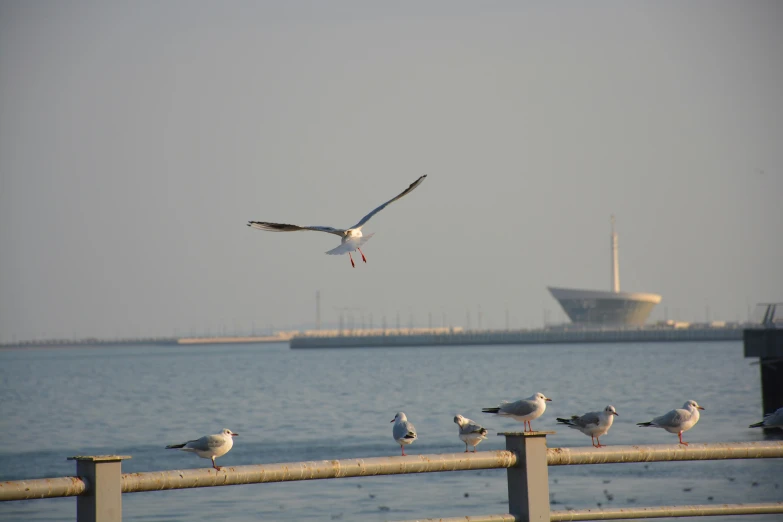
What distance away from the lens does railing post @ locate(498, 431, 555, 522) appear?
21.8 ft

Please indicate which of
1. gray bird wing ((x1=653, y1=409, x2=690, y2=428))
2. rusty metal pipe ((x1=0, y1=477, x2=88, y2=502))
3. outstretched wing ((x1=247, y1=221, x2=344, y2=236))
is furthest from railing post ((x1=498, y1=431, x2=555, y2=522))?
gray bird wing ((x1=653, y1=409, x2=690, y2=428))

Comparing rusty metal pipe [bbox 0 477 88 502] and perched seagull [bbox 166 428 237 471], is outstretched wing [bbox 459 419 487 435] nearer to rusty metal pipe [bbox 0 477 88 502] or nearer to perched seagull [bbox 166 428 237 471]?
perched seagull [bbox 166 428 237 471]

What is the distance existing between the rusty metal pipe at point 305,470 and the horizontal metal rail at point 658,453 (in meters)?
0.33

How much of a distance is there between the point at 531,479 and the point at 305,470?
1.41 meters

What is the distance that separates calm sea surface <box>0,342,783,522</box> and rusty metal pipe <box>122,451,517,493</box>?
11229 millimetres

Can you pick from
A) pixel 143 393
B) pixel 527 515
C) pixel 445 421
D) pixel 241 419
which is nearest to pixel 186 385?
pixel 143 393

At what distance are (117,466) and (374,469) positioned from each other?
1449mm

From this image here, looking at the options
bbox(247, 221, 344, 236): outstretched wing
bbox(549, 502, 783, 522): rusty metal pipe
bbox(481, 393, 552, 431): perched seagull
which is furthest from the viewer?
bbox(481, 393, 552, 431): perched seagull

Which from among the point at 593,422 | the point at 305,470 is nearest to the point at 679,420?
the point at 593,422

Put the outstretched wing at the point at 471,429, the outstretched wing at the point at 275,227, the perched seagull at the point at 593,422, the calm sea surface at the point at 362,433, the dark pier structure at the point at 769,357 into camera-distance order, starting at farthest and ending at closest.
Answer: the dark pier structure at the point at 769,357
the calm sea surface at the point at 362,433
the outstretched wing at the point at 471,429
the perched seagull at the point at 593,422
the outstretched wing at the point at 275,227

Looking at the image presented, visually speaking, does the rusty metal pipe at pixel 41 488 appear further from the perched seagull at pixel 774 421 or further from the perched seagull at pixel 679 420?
the perched seagull at pixel 774 421

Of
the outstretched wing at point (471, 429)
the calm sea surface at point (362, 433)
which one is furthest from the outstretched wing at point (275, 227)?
the calm sea surface at point (362, 433)

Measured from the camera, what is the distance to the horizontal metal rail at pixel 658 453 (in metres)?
6.72

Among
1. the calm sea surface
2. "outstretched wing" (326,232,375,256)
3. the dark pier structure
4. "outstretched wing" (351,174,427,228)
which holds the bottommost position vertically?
the calm sea surface
